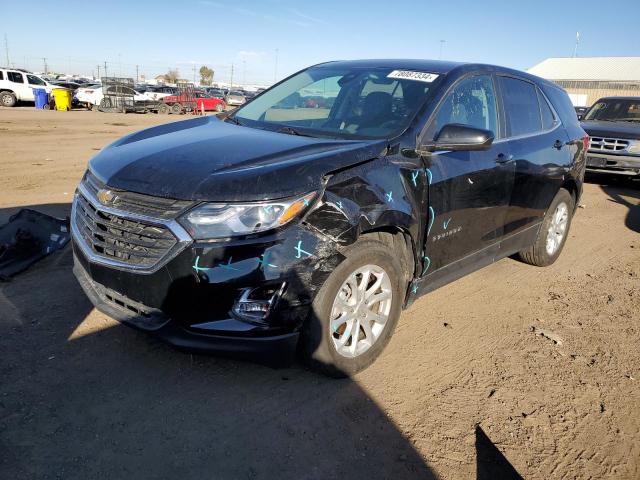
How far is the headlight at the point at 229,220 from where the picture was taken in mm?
2518

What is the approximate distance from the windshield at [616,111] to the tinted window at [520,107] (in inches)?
312

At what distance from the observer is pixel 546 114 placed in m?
4.75

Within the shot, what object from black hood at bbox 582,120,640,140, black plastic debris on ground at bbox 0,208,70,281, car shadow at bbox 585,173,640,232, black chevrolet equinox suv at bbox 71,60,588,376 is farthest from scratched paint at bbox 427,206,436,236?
black hood at bbox 582,120,640,140

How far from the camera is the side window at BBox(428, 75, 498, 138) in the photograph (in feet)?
11.5

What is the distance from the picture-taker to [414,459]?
251cm

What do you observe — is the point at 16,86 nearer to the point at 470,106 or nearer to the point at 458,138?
the point at 470,106

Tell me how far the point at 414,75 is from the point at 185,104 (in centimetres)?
2959

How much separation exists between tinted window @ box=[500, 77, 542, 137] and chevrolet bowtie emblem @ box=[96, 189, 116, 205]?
302 cm

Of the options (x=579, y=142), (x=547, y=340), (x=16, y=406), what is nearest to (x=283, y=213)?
(x=16, y=406)

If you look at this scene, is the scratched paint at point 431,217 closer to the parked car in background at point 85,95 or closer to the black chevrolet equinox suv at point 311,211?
the black chevrolet equinox suv at point 311,211

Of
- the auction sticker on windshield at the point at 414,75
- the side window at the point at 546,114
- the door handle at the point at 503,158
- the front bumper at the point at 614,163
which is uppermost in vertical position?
the auction sticker on windshield at the point at 414,75

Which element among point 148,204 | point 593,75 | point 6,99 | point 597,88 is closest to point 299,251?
point 148,204

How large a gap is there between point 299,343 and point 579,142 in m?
4.00

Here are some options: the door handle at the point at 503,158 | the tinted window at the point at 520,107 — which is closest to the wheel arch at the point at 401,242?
the door handle at the point at 503,158
